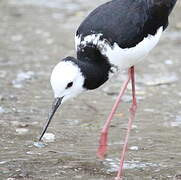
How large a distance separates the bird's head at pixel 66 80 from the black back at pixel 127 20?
37 cm

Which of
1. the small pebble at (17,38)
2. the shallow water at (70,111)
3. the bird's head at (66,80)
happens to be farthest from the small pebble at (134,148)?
the small pebble at (17,38)

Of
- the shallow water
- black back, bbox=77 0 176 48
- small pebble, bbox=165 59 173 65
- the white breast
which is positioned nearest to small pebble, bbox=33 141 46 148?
the shallow water

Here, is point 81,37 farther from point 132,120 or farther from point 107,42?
point 132,120

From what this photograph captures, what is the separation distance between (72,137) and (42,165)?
2.43 feet

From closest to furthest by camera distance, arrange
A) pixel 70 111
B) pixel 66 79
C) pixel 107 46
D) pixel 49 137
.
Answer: pixel 66 79, pixel 107 46, pixel 49 137, pixel 70 111

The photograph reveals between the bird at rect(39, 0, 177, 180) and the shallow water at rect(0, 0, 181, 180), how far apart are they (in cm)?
24

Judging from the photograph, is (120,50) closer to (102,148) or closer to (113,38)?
(113,38)

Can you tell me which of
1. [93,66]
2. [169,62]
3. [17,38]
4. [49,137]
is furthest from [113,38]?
[17,38]

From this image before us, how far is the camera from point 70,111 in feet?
23.6

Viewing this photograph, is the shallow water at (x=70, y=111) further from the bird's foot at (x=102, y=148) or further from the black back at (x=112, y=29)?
the black back at (x=112, y=29)

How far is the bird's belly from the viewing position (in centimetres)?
583

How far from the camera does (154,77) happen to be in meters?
8.20

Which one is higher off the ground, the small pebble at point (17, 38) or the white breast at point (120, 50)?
the small pebble at point (17, 38)

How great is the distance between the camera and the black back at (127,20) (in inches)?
230
